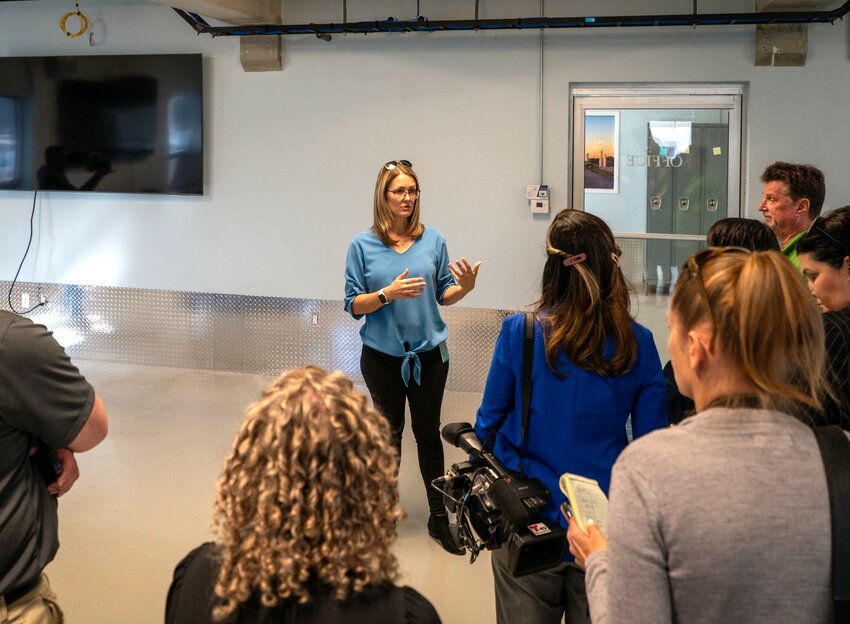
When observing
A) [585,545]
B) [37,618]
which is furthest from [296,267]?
[585,545]

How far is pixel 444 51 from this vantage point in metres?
5.76

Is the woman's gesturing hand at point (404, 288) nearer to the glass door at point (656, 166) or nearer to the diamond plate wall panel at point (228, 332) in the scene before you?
the glass door at point (656, 166)

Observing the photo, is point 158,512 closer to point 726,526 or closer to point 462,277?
point 462,277

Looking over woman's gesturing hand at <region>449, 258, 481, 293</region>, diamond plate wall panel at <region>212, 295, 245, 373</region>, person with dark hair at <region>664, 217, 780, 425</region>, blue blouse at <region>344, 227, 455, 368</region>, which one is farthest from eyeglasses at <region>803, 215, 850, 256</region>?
diamond plate wall panel at <region>212, 295, 245, 373</region>

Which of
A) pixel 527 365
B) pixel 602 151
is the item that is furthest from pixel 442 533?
pixel 602 151

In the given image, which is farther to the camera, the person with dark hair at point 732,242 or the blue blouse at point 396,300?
the blue blouse at point 396,300

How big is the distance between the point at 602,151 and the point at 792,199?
2283 millimetres

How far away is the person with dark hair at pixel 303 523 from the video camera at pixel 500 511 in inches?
29.0

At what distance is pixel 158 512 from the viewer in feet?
13.2

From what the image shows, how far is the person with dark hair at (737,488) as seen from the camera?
3.65 feet

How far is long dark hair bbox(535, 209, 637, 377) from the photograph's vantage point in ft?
6.48

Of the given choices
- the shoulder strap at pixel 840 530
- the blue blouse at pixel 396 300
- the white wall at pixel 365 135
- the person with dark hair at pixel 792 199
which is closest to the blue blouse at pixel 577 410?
the shoulder strap at pixel 840 530

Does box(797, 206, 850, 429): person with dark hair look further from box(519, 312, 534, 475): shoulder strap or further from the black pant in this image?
the black pant

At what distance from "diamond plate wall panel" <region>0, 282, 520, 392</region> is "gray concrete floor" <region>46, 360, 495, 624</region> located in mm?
377
